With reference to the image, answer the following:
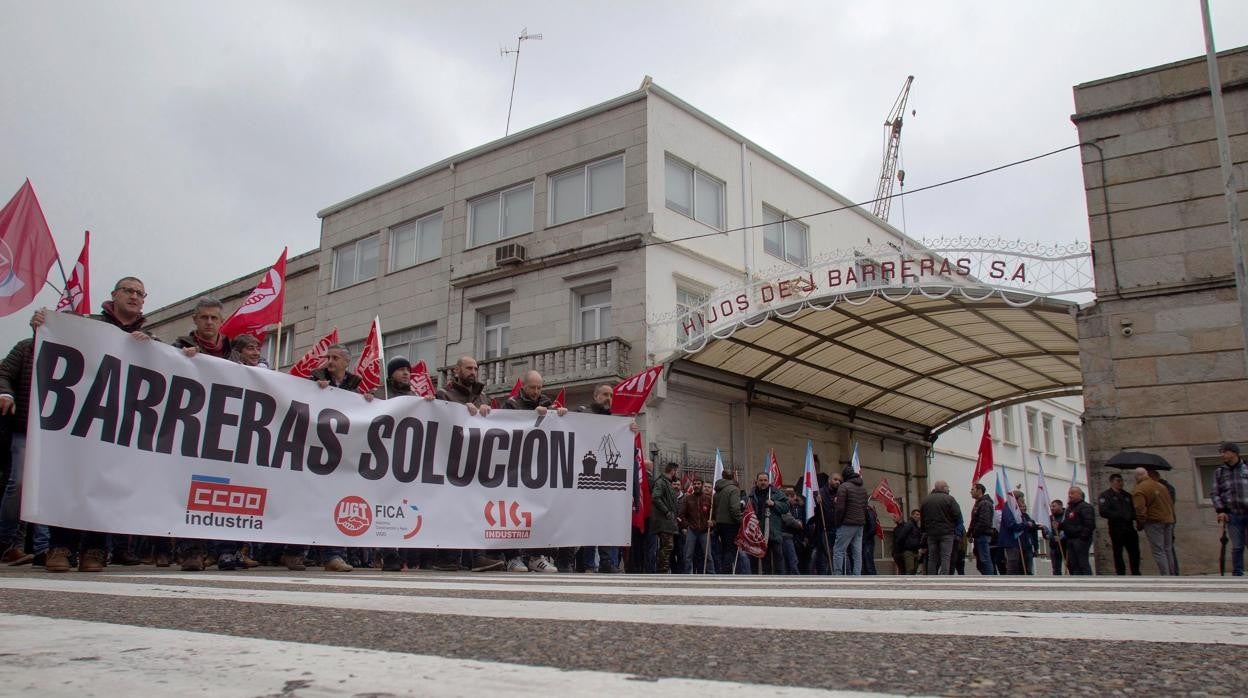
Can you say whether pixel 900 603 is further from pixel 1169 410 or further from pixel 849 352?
pixel 849 352

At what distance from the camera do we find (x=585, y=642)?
2.05 metres

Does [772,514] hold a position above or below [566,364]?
below

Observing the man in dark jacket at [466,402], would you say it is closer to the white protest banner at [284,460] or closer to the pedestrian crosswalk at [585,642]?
the white protest banner at [284,460]

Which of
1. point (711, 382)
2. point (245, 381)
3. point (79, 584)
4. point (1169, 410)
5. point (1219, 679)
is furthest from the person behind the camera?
point (711, 382)

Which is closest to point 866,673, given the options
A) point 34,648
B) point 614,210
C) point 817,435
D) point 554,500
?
point 34,648

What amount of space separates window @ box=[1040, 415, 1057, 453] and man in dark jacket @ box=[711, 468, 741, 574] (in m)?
30.3

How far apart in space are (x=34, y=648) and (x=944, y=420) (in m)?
28.4

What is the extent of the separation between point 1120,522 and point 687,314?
8813 millimetres

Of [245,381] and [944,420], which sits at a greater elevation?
[944,420]

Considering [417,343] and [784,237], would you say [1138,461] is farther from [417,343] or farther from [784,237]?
[417,343]

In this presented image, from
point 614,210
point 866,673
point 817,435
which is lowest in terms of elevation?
point 866,673

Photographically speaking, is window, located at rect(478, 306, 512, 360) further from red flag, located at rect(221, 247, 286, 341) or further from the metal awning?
red flag, located at rect(221, 247, 286, 341)

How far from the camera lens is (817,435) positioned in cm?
2403

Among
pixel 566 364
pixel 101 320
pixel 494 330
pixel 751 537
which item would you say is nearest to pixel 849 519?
pixel 751 537
